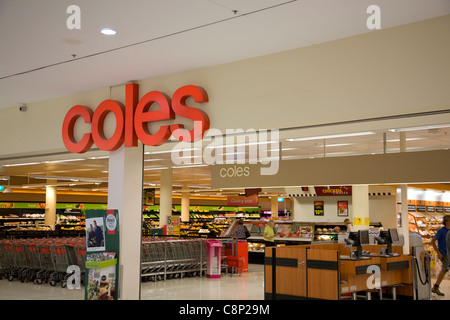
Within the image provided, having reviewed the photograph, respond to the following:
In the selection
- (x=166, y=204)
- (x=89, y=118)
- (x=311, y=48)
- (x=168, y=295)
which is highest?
(x=311, y=48)

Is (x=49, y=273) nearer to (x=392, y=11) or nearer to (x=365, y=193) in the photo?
(x=365, y=193)

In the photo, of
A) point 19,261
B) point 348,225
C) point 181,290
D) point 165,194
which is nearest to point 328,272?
point 181,290

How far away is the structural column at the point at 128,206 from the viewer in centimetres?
786

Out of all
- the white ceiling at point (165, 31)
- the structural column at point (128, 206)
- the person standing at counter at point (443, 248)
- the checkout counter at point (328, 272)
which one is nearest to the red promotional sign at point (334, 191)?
the person standing at counter at point (443, 248)

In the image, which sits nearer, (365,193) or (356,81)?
(356,81)

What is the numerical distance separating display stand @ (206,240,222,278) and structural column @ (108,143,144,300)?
5.98 metres

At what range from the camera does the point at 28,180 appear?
23156 millimetres

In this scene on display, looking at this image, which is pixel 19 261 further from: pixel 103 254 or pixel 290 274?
pixel 290 274

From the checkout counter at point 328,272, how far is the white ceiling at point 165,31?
3.51 meters

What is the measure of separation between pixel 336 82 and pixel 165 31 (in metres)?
2.08

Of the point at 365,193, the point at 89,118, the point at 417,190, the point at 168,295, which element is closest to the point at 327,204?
the point at 365,193

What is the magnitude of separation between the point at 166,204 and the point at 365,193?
7864mm

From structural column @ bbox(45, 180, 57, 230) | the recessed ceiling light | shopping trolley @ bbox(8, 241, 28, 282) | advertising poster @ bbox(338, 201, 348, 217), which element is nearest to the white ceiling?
the recessed ceiling light

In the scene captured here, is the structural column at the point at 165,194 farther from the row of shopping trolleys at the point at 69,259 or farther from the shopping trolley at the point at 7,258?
the shopping trolley at the point at 7,258
